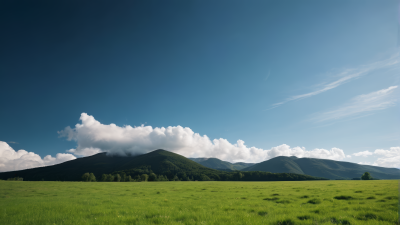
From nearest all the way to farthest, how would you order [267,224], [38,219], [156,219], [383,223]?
[383,223]
[267,224]
[156,219]
[38,219]

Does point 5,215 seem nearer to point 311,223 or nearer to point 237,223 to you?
point 237,223

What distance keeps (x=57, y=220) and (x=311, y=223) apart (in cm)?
1542

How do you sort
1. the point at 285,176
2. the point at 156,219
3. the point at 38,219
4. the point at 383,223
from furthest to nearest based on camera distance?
1. the point at 285,176
2. the point at 38,219
3. the point at 156,219
4. the point at 383,223

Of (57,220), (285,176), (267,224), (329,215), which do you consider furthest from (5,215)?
(285,176)

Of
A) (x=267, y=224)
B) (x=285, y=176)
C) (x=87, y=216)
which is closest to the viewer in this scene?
(x=267, y=224)

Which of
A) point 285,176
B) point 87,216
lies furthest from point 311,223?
point 285,176

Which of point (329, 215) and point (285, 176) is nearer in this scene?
point (329, 215)

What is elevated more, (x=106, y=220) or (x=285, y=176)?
(x=106, y=220)

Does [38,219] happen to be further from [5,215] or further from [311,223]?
[311,223]

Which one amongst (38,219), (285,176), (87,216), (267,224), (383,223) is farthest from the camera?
(285,176)

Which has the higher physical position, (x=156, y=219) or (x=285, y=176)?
(x=156, y=219)

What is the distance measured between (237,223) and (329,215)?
6136mm

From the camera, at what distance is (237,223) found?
369 inches

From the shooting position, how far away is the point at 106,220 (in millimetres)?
10664
